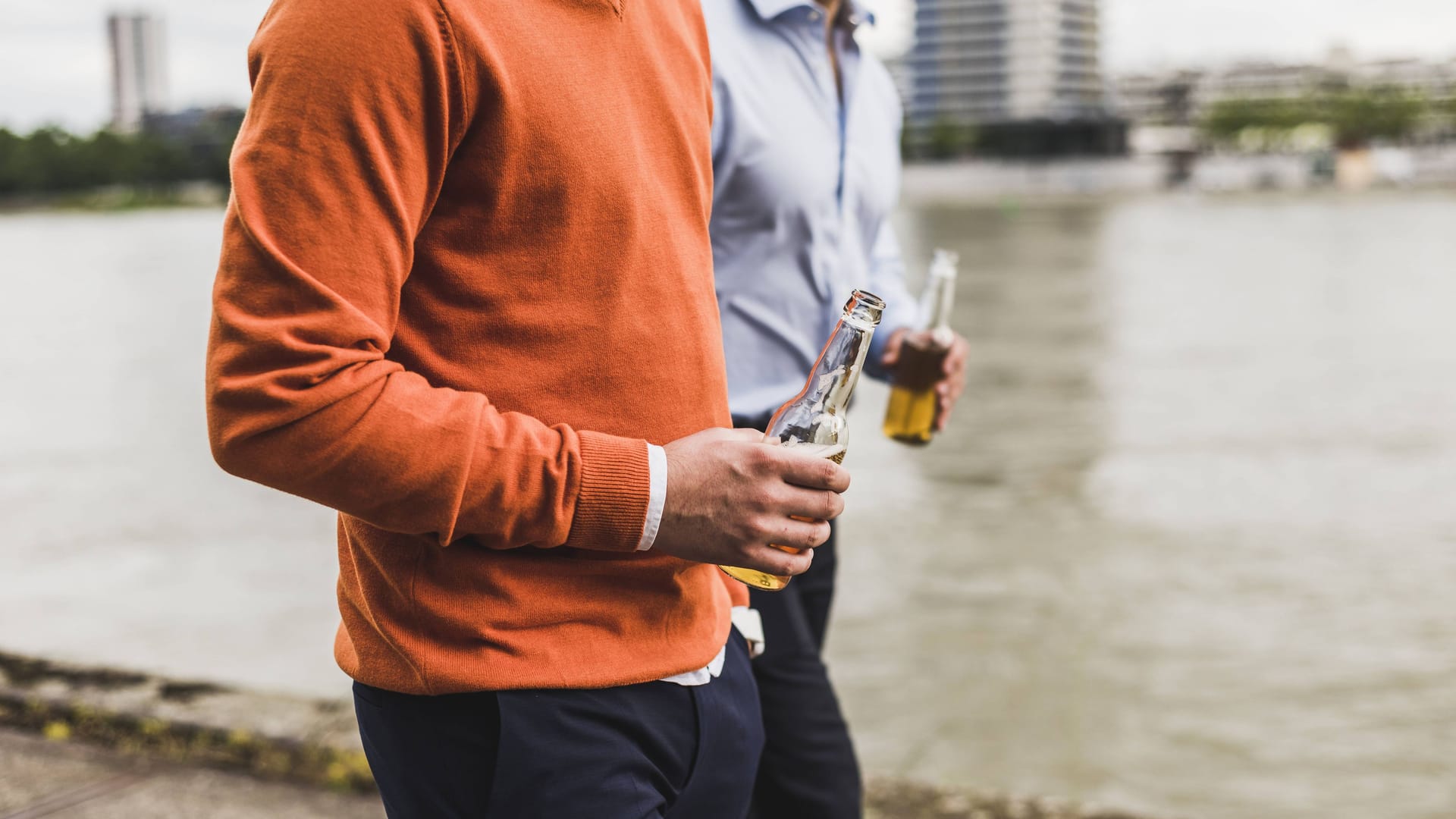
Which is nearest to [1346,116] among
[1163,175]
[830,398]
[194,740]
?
[1163,175]

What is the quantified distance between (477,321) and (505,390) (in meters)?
0.07

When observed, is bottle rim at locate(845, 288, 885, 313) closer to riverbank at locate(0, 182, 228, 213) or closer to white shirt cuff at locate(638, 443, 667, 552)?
white shirt cuff at locate(638, 443, 667, 552)

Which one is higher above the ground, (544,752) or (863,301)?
(863,301)

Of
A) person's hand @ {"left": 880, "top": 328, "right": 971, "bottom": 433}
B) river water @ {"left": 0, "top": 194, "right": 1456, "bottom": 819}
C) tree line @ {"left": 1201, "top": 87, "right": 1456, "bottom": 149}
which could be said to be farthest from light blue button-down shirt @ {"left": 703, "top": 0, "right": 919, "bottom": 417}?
tree line @ {"left": 1201, "top": 87, "right": 1456, "bottom": 149}

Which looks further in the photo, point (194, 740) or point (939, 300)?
point (194, 740)

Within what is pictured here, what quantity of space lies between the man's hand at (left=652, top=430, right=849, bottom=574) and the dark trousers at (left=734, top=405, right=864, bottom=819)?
98 cm

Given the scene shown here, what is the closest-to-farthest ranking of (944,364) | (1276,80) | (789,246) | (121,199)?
(789,246)
(944,364)
(121,199)
(1276,80)

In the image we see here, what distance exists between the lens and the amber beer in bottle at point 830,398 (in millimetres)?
1369

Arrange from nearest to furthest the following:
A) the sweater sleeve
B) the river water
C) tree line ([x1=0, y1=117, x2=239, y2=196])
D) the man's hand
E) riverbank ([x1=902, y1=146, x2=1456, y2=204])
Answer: the sweater sleeve < the man's hand < the river water < riverbank ([x1=902, y1=146, x2=1456, y2=204]) < tree line ([x1=0, y1=117, x2=239, y2=196])

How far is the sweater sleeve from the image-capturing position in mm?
1060

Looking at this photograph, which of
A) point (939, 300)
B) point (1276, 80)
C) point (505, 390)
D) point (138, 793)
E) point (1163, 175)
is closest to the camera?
point (505, 390)

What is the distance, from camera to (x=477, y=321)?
3.88 ft

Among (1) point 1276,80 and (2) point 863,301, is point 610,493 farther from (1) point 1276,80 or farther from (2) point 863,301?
(1) point 1276,80

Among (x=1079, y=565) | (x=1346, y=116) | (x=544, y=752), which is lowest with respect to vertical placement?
(x=1346, y=116)
